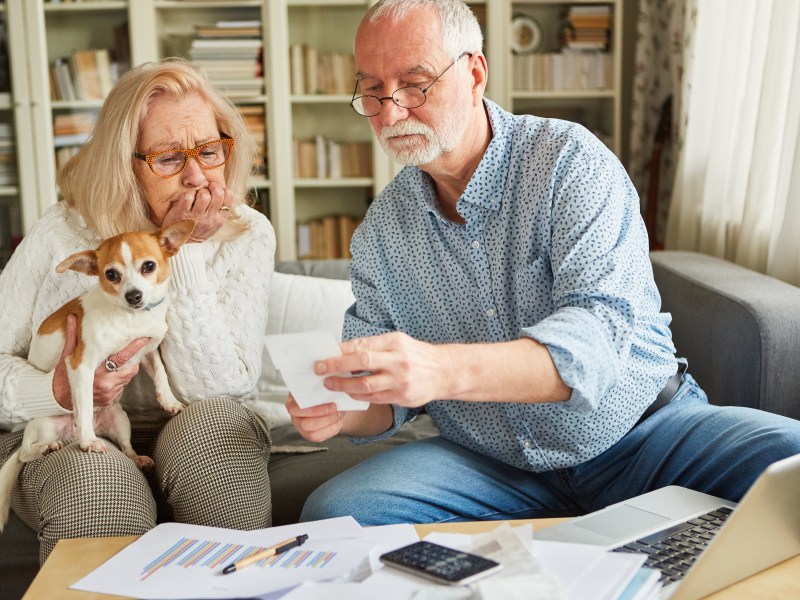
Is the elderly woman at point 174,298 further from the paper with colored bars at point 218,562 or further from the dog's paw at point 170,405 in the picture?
the paper with colored bars at point 218,562

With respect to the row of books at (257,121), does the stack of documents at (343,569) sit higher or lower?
lower

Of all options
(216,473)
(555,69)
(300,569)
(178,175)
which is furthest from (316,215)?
(300,569)

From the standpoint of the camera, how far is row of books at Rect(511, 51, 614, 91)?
3805 mm

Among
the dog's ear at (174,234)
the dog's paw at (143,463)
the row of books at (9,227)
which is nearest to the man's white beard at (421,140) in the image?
the dog's ear at (174,234)

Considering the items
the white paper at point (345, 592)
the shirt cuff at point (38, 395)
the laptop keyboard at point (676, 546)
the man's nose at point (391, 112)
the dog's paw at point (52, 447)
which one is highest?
the man's nose at point (391, 112)

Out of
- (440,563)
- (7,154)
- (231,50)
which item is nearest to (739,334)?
(440,563)

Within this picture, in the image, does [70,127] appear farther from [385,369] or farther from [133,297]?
[385,369]

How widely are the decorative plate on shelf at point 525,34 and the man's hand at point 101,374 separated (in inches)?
108

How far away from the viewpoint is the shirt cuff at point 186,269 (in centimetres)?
→ 170

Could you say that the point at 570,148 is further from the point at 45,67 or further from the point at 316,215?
the point at 45,67

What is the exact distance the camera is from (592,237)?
4.23 feet

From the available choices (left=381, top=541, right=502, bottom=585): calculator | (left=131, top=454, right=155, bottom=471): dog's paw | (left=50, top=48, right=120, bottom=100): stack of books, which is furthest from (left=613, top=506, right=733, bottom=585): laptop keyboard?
(left=50, top=48, right=120, bottom=100): stack of books

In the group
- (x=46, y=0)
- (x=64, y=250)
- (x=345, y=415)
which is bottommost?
(x=345, y=415)

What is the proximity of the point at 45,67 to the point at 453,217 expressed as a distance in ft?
9.38
